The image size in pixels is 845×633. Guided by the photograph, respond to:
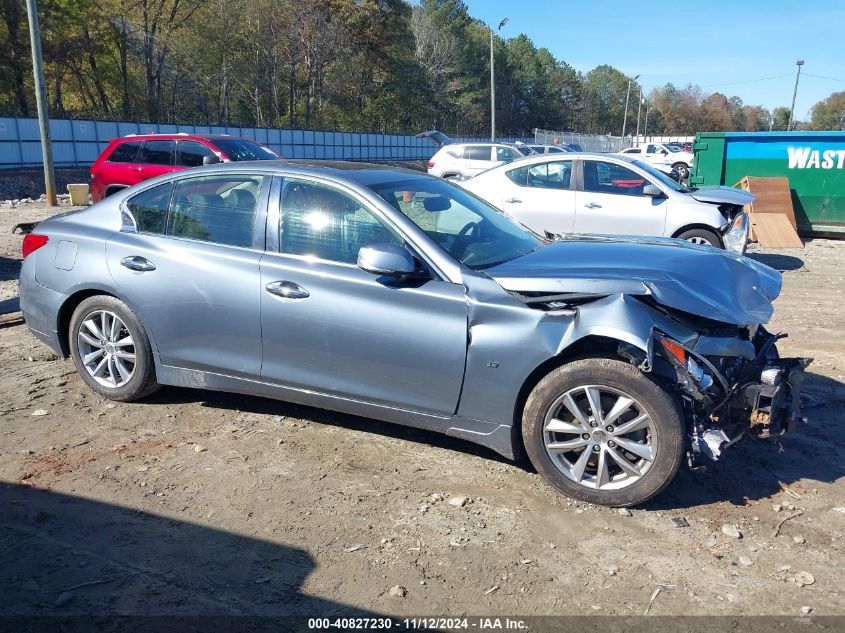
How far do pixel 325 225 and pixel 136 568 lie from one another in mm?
2124

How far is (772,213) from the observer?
43.3 feet

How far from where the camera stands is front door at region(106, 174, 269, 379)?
14.3ft

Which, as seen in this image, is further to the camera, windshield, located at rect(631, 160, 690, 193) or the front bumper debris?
windshield, located at rect(631, 160, 690, 193)

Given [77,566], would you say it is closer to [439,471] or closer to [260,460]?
[260,460]

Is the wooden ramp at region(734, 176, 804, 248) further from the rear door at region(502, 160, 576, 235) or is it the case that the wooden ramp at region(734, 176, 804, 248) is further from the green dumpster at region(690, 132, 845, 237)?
the rear door at region(502, 160, 576, 235)

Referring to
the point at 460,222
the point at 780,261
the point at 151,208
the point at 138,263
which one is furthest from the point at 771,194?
the point at 138,263

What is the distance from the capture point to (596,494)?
3.62 meters

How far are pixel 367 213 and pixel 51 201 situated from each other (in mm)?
17630

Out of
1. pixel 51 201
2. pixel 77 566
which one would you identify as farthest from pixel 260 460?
pixel 51 201

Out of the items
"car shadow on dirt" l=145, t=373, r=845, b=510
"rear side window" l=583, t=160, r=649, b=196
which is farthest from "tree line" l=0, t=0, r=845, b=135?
"car shadow on dirt" l=145, t=373, r=845, b=510

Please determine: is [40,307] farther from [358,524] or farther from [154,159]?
[154,159]

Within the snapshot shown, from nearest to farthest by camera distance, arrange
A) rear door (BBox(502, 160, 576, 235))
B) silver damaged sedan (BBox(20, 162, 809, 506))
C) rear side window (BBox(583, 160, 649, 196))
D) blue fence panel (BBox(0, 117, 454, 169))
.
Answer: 1. silver damaged sedan (BBox(20, 162, 809, 506))
2. rear side window (BBox(583, 160, 649, 196))
3. rear door (BBox(502, 160, 576, 235))
4. blue fence panel (BBox(0, 117, 454, 169))

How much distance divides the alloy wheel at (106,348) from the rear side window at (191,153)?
8.83m

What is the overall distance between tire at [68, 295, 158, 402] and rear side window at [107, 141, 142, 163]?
9.74 m
